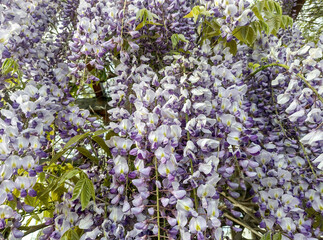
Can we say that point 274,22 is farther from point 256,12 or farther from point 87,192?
point 87,192

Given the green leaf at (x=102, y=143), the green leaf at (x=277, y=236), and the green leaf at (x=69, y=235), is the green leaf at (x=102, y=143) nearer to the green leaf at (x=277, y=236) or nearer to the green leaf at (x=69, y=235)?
the green leaf at (x=69, y=235)

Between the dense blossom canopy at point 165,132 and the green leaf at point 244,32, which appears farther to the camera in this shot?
the green leaf at point 244,32

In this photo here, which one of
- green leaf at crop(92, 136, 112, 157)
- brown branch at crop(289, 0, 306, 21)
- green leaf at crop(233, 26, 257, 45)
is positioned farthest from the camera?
brown branch at crop(289, 0, 306, 21)

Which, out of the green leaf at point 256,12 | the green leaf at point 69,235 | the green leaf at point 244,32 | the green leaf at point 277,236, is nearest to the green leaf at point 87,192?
the green leaf at point 69,235

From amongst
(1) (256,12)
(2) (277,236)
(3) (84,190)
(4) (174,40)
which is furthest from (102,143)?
(1) (256,12)

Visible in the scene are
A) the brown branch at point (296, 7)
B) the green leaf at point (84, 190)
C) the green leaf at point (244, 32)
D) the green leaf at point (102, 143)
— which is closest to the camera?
the green leaf at point (84, 190)

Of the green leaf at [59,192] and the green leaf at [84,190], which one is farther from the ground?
the green leaf at [84,190]

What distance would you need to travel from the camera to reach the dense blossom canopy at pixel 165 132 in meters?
0.76

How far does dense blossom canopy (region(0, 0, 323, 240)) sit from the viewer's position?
2.48 ft

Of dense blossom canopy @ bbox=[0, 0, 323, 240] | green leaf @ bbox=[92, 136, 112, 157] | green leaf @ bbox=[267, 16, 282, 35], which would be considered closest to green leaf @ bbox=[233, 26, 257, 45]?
dense blossom canopy @ bbox=[0, 0, 323, 240]

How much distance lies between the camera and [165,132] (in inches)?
29.9

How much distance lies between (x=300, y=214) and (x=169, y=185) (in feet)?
1.35

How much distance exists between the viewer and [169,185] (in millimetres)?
752

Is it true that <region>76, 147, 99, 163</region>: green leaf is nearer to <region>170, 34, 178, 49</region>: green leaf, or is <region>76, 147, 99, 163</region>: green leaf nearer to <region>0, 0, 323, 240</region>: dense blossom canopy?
<region>0, 0, 323, 240</region>: dense blossom canopy
